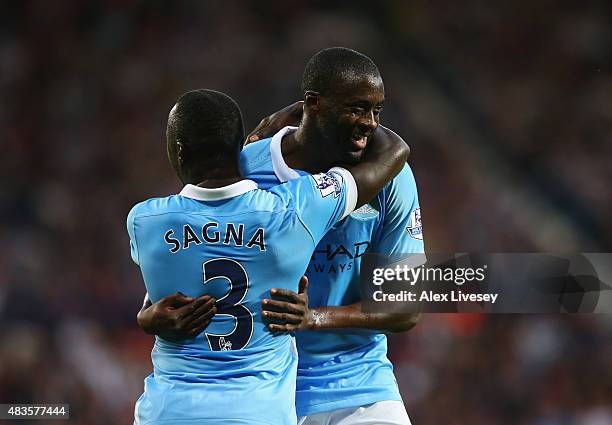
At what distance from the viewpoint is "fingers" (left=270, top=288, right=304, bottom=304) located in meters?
2.47

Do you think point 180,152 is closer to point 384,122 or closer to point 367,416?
point 367,416

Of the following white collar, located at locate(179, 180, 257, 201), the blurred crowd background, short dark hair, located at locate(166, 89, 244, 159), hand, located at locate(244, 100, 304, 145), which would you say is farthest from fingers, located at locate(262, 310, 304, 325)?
the blurred crowd background

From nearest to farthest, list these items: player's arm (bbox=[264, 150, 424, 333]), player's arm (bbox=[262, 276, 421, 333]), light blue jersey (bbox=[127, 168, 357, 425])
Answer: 1. light blue jersey (bbox=[127, 168, 357, 425])
2. player's arm (bbox=[262, 276, 421, 333])
3. player's arm (bbox=[264, 150, 424, 333])

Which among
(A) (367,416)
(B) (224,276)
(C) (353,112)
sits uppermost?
(C) (353,112)

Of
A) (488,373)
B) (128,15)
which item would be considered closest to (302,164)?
(488,373)

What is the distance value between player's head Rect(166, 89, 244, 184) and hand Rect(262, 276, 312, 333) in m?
0.39

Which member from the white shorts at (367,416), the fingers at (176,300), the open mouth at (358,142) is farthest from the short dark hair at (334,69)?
the white shorts at (367,416)

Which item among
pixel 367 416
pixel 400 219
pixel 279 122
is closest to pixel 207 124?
pixel 400 219

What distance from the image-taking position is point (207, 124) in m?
2.44

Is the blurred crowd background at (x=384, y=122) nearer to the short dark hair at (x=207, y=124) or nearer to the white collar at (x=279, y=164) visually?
the white collar at (x=279, y=164)

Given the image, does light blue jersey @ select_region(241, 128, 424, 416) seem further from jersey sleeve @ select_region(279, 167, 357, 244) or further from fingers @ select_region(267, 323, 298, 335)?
fingers @ select_region(267, 323, 298, 335)

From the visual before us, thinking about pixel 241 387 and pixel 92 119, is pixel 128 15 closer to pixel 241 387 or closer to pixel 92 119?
pixel 92 119

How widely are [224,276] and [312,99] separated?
0.89 meters

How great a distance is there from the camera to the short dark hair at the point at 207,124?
245cm
